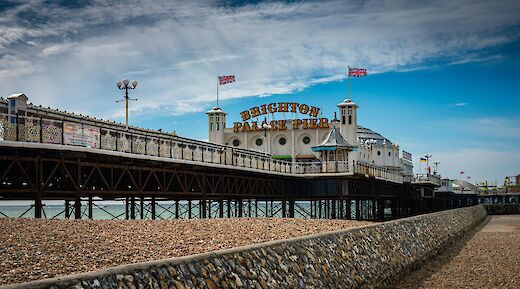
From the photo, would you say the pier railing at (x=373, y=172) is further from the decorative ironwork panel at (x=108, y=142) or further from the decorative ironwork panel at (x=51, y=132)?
the decorative ironwork panel at (x=51, y=132)

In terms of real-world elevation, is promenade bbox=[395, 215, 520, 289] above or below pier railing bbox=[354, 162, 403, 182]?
below

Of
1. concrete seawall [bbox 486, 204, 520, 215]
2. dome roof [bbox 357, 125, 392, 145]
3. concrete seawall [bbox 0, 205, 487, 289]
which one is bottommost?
concrete seawall [bbox 486, 204, 520, 215]

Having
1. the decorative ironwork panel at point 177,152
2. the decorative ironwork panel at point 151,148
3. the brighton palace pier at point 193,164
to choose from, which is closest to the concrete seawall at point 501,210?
the brighton palace pier at point 193,164

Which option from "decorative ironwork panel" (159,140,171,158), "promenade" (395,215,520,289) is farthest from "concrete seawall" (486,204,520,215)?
"decorative ironwork panel" (159,140,171,158)

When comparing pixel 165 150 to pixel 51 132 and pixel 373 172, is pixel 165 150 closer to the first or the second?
pixel 51 132

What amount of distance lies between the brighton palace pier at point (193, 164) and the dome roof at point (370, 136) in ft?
0.50

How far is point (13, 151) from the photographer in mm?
23812

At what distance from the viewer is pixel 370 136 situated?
92.5 m

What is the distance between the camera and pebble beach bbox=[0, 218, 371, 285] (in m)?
11.0

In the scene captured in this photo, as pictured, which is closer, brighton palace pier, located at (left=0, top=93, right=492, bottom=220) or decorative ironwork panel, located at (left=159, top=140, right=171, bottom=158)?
brighton palace pier, located at (left=0, top=93, right=492, bottom=220)

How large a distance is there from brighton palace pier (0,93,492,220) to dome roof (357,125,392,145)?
15 cm

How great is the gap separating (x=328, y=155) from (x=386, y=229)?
1242 inches

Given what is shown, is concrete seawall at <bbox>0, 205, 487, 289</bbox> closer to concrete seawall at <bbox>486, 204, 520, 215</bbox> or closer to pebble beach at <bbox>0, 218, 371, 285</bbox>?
pebble beach at <bbox>0, 218, 371, 285</bbox>

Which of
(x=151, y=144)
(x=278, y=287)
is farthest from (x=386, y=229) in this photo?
(x=151, y=144)
